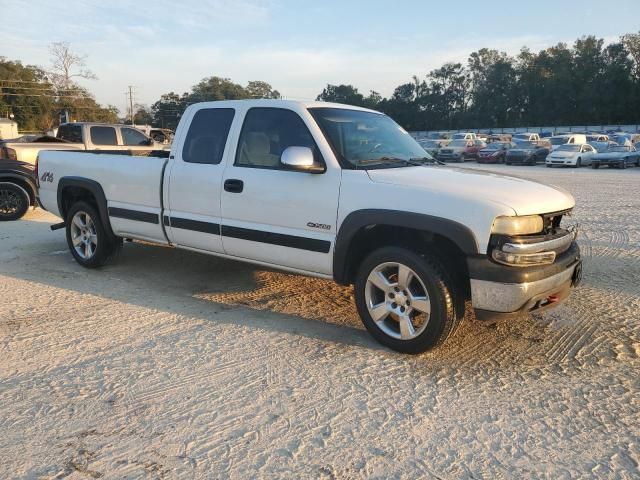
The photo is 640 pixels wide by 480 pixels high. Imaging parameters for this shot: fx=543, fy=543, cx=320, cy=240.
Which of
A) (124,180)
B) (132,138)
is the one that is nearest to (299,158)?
(124,180)

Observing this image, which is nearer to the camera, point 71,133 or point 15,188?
point 15,188

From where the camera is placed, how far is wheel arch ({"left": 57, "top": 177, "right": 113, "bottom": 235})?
236 inches

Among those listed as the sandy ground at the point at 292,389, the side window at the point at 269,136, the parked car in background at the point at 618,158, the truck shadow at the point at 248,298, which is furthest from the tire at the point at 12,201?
the parked car in background at the point at 618,158

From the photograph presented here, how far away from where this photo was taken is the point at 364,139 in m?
4.66

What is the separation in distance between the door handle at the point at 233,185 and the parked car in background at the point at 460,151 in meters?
31.8

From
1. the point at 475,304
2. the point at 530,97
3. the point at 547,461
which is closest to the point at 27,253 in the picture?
the point at 475,304

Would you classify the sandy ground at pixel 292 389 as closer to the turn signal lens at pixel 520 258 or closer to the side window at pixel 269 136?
the turn signal lens at pixel 520 258

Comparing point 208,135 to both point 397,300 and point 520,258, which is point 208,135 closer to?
point 397,300

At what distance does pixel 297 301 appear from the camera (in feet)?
17.1

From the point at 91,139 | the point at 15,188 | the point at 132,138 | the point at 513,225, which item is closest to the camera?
the point at 513,225

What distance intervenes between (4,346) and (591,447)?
399 cm

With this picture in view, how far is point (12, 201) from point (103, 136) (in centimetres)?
260

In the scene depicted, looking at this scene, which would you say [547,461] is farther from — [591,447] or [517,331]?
[517,331]

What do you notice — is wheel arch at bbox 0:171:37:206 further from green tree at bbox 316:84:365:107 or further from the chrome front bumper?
green tree at bbox 316:84:365:107
